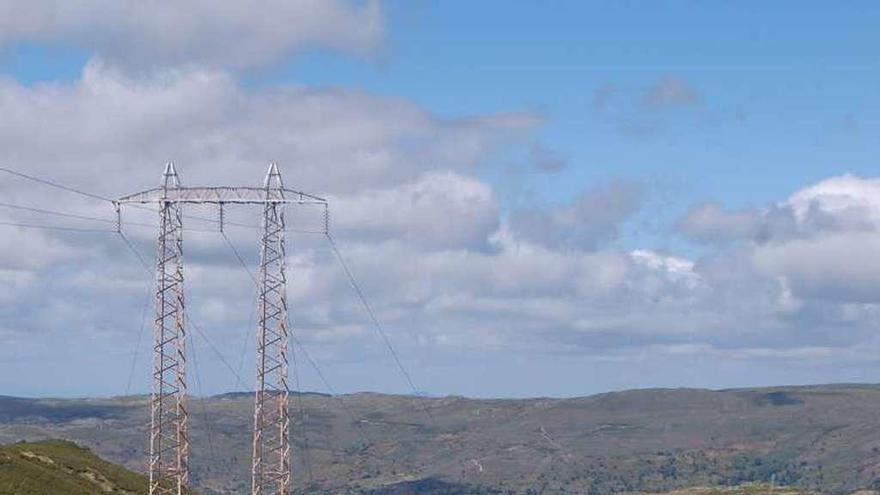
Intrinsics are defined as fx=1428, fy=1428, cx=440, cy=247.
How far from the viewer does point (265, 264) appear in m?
114

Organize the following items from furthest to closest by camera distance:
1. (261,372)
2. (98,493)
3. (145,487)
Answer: (145,487), (98,493), (261,372)

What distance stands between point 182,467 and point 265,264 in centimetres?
1884

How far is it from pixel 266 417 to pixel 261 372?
17.0ft

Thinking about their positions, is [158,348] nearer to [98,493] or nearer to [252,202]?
[252,202]

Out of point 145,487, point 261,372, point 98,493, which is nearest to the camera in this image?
point 261,372

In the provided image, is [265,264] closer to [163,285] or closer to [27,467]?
[163,285]

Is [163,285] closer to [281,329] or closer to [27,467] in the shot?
[281,329]

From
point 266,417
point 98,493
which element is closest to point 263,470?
point 266,417

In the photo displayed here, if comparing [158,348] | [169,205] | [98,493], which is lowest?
[98,493]

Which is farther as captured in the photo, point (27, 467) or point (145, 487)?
point (145, 487)

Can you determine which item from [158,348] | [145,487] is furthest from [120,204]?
[145,487]

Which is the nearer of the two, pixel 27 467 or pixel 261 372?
pixel 261 372

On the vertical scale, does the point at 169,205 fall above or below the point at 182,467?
above

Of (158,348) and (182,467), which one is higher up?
(158,348)
